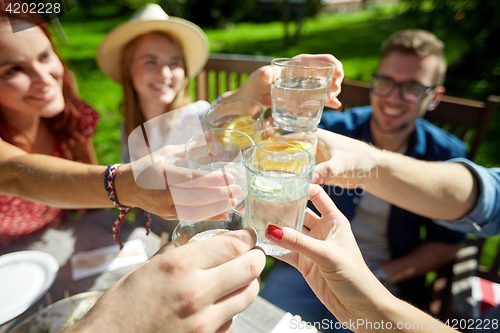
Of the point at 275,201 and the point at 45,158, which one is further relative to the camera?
the point at 45,158

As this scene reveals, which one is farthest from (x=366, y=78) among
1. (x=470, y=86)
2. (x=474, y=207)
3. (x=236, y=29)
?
(x=236, y=29)

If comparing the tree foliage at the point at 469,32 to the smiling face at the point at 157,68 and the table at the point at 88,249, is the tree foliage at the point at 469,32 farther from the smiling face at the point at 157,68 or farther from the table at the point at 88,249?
the table at the point at 88,249

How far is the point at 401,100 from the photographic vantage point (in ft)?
7.77

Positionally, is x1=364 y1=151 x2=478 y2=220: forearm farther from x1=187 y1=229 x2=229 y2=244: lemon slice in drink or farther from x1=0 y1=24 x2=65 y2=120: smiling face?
x1=0 y1=24 x2=65 y2=120: smiling face

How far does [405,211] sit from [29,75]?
106 inches

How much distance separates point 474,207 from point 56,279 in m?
2.44

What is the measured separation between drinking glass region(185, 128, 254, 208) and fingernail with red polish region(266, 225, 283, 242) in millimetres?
158

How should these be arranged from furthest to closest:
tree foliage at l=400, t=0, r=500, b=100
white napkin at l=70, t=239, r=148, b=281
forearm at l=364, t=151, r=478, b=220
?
1. tree foliage at l=400, t=0, r=500, b=100
2. forearm at l=364, t=151, r=478, b=220
3. white napkin at l=70, t=239, r=148, b=281

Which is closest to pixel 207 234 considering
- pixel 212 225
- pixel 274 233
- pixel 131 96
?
pixel 212 225

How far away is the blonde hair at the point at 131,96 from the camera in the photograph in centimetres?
260

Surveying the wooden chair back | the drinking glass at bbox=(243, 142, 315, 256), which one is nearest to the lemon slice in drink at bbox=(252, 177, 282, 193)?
the drinking glass at bbox=(243, 142, 315, 256)

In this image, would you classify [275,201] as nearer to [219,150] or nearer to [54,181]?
[219,150]

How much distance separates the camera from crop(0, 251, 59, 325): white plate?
132cm

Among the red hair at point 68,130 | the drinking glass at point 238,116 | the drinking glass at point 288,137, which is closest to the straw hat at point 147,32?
the red hair at point 68,130
